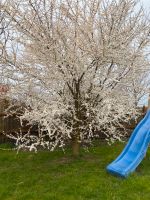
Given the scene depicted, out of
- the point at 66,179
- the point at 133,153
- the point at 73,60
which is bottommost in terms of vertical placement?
the point at 66,179

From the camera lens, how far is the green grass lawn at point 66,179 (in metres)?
7.61

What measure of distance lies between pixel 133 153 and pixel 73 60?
7.94 feet

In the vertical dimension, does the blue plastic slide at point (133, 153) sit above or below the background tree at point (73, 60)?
below

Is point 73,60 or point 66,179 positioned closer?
point 66,179

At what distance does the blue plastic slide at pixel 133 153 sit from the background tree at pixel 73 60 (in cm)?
65

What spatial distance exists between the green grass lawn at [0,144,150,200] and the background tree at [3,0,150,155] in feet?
1.86

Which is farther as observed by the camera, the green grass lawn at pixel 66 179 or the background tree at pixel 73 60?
the background tree at pixel 73 60

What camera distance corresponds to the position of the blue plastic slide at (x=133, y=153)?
8.86m

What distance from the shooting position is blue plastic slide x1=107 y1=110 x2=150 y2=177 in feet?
29.1

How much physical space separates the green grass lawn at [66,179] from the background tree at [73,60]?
0.57 metres

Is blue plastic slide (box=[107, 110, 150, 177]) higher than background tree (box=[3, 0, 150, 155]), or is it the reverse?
background tree (box=[3, 0, 150, 155])

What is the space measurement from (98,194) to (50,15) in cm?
407

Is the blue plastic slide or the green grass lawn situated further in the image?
the blue plastic slide

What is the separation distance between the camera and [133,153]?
977 cm
